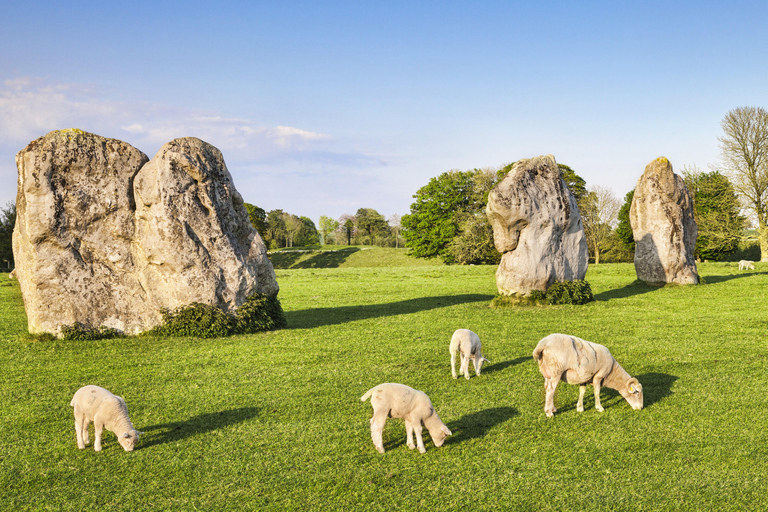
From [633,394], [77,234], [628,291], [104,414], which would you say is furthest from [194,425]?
[628,291]

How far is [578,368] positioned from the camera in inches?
323

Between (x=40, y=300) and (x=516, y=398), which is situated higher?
(x=40, y=300)

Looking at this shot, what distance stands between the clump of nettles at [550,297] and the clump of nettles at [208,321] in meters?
9.73

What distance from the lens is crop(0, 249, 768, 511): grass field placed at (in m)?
6.23

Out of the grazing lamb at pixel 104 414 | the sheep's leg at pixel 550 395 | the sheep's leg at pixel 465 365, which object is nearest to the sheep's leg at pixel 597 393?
the sheep's leg at pixel 550 395

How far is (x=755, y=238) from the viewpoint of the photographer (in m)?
→ 40.5

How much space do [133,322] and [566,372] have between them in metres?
12.4

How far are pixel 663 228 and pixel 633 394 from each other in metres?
19.7

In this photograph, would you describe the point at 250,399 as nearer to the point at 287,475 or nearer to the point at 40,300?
the point at 287,475

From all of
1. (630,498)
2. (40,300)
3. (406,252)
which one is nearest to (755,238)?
(406,252)

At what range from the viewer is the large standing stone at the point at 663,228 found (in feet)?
84.1

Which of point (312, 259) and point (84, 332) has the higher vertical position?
point (312, 259)

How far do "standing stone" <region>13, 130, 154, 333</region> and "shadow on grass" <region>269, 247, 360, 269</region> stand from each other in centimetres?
5204

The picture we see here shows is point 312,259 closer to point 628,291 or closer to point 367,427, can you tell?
point 628,291
